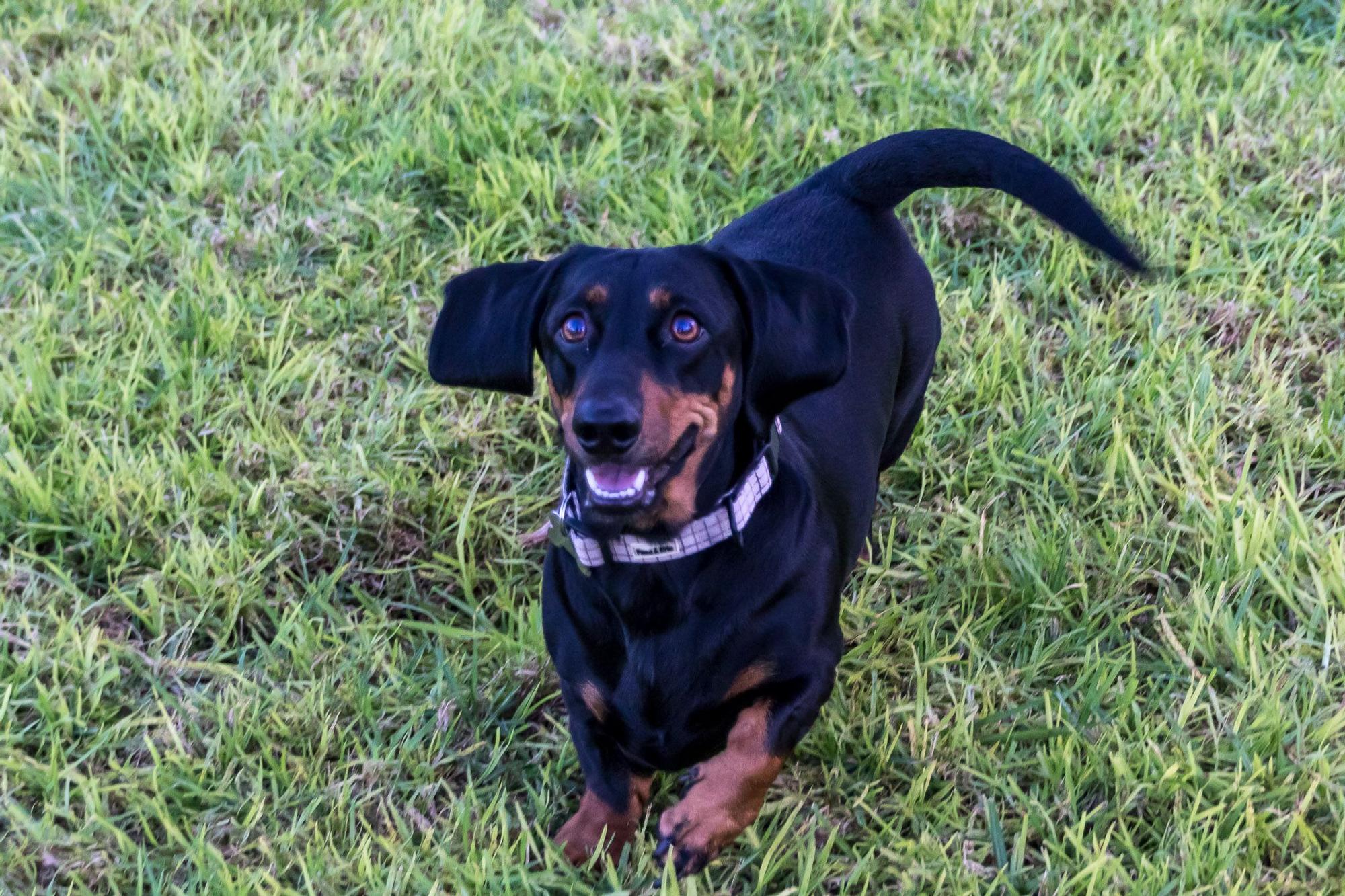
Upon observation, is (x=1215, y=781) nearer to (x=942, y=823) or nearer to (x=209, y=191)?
(x=942, y=823)

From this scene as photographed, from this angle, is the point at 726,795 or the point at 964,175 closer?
the point at 726,795

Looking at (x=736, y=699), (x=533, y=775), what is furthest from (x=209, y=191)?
(x=736, y=699)

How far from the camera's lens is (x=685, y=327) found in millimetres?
2342

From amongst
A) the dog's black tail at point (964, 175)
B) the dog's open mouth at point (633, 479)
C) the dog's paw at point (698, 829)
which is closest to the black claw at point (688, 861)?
the dog's paw at point (698, 829)

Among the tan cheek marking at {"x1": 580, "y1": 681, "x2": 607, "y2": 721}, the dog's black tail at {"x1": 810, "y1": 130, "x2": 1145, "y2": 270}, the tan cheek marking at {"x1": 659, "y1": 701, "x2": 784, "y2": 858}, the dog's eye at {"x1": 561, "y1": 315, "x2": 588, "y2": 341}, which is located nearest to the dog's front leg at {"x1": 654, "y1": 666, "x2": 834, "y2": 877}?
the tan cheek marking at {"x1": 659, "y1": 701, "x2": 784, "y2": 858}

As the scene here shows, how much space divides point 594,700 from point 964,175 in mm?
1446

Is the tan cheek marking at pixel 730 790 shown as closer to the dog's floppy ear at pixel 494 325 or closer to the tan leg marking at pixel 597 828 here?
the tan leg marking at pixel 597 828

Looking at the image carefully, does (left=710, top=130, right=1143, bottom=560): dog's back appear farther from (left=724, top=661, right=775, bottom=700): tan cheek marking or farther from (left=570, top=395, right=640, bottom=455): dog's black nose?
(left=570, top=395, right=640, bottom=455): dog's black nose

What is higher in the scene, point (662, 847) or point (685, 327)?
point (685, 327)

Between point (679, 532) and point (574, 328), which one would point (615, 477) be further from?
point (574, 328)

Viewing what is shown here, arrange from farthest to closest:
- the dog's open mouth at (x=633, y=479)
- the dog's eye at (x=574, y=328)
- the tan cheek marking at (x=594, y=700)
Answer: the tan cheek marking at (x=594, y=700), the dog's eye at (x=574, y=328), the dog's open mouth at (x=633, y=479)

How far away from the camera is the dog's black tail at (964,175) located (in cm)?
278

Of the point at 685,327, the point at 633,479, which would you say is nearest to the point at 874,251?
the point at 685,327

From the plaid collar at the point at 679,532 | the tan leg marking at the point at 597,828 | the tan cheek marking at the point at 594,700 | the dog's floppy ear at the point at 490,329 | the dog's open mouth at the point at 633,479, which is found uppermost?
the dog's floppy ear at the point at 490,329
